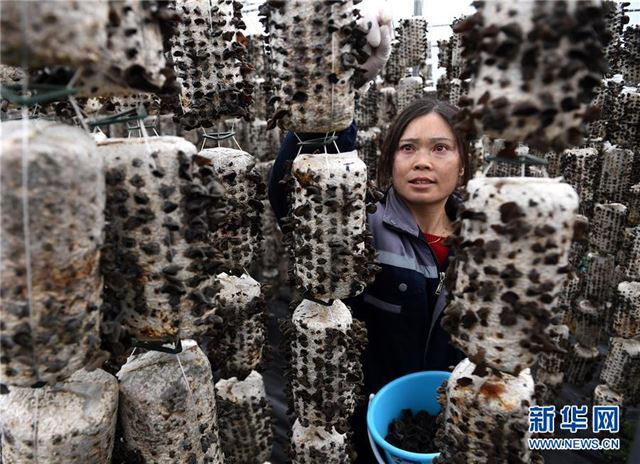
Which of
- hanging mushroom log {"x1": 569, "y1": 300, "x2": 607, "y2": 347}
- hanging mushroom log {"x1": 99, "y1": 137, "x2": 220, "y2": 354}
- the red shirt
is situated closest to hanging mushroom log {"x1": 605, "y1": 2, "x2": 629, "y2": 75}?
hanging mushroom log {"x1": 569, "y1": 300, "x2": 607, "y2": 347}

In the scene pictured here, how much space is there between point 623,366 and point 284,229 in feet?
10.5

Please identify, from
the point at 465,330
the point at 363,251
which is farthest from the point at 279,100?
the point at 465,330

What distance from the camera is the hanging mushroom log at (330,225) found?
158cm

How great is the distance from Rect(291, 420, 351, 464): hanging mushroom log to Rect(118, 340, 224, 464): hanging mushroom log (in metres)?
0.91

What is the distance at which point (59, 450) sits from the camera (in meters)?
1.05

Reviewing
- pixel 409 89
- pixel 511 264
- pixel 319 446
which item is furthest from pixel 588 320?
pixel 511 264

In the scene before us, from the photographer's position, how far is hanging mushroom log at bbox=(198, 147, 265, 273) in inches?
74.9

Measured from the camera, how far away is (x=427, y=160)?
2.08 metres

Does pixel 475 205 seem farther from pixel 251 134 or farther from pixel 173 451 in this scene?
pixel 251 134

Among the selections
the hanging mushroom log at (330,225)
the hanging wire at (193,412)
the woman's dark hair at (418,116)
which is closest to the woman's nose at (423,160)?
the woman's dark hair at (418,116)

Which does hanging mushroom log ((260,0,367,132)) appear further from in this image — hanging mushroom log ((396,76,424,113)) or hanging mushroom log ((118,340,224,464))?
hanging mushroom log ((396,76,424,113))

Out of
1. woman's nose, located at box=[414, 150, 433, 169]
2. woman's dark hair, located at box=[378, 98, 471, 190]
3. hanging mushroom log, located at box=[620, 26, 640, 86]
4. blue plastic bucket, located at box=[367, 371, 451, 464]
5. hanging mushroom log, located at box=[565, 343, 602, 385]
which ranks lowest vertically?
hanging mushroom log, located at box=[565, 343, 602, 385]

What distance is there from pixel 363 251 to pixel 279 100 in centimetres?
64

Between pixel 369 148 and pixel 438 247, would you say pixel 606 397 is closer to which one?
pixel 438 247
